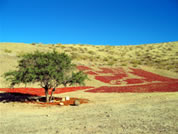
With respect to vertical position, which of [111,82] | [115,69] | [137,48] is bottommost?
[111,82]

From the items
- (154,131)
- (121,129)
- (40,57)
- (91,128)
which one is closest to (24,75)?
(40,57)

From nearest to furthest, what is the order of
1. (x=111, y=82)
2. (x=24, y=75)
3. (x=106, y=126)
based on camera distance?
(x=106, y=126), (x=24, y=75), (x=111, y=82)

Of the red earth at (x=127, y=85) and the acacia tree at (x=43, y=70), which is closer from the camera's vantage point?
the acacia tree at (x=43, y=70)

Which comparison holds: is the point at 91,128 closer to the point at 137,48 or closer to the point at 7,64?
the point at 7,64

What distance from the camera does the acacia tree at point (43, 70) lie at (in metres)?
19.6

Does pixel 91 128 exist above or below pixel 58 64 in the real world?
below

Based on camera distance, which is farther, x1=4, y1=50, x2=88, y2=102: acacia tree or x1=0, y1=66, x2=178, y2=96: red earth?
x1=0, y1=66, x2=178, y2=96: red earth

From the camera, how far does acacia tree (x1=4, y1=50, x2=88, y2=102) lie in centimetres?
1961

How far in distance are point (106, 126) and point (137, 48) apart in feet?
357

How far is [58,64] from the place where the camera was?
21266 millimetres

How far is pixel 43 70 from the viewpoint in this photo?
19.7m

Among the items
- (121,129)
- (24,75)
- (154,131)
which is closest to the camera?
(154,131)

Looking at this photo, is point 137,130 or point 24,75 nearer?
point 137,130

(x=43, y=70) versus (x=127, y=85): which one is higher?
(x=43, y=70)
